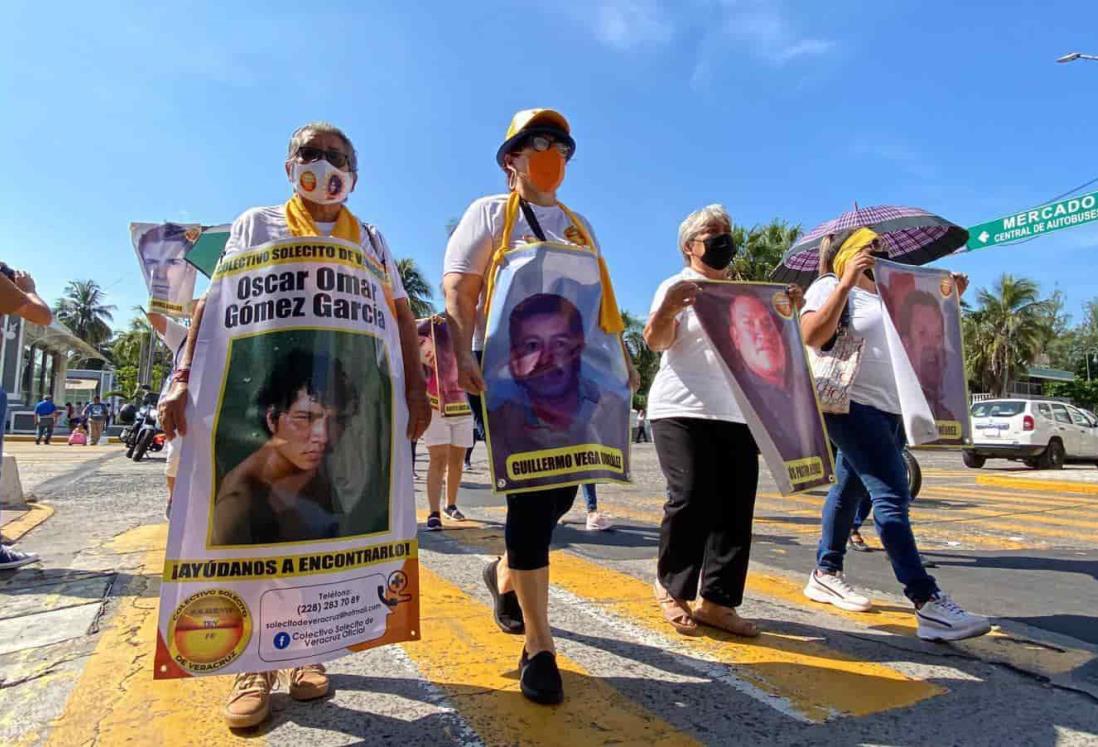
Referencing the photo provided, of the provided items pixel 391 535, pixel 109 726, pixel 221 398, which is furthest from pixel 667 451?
pixel 109 726

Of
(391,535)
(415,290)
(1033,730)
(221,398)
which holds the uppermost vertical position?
(415,290)

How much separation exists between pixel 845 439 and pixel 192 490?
111 inches

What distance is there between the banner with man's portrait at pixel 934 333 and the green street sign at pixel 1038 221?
10606mm

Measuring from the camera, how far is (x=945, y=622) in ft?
9.66

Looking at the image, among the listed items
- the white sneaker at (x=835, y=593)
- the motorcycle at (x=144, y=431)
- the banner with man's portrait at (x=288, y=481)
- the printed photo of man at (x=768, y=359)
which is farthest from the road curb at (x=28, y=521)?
the motorcycle at (x=144, y=431)

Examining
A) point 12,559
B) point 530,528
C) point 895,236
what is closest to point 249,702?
point 530,528

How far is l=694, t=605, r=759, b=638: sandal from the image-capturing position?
9.88 ft

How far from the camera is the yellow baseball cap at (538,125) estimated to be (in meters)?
2.66

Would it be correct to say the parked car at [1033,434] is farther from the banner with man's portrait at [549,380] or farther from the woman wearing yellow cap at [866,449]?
the banner with man's portrait at [549,380]

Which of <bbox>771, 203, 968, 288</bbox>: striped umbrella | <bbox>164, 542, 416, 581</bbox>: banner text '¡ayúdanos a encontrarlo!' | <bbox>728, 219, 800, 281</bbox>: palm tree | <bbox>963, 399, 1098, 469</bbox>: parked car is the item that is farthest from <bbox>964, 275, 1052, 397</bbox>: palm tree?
<bbox>164, 542, 416, 581</bbox>: banner text '¡ayúdanos a encontrarlo!'

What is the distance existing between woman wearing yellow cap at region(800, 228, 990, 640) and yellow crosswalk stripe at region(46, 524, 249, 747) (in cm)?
268

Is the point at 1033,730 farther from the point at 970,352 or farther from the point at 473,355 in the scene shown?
the point at 970,352

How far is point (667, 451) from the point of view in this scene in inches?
125

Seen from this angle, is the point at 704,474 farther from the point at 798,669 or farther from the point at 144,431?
the point at 144,431
